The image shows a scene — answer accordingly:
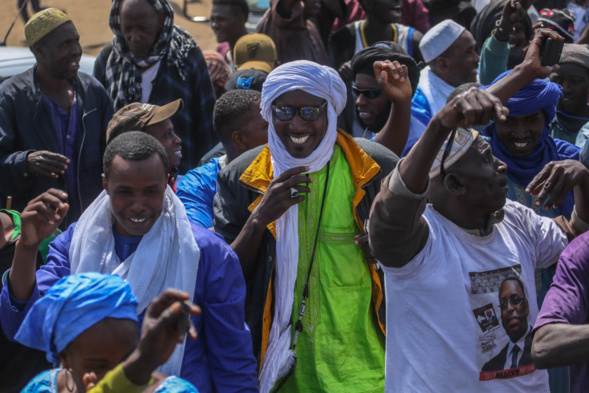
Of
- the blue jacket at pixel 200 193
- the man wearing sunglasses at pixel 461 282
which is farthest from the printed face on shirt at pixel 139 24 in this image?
the man wearing sunglasses at pixel 461 282

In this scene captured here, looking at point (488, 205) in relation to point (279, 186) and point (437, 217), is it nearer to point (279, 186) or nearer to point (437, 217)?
point (437, 217)

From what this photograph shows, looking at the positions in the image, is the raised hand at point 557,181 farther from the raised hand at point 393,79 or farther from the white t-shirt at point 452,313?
the raised hand at point 393,79

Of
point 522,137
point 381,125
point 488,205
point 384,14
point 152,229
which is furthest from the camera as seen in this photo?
point 384,14

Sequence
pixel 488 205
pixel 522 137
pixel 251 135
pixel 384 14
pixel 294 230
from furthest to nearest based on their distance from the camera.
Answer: pixel 384 14 → pixel 251 135 → pixel 522 137 → pixel 294 230 → pixel 488 205

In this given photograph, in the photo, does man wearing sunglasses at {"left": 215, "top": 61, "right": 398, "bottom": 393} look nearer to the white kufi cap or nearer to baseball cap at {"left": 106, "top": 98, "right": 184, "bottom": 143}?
baseball cap at {"left": 106, "top": 98, "right": 184, "bottom": 143}

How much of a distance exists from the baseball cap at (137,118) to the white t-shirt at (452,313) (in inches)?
91.8

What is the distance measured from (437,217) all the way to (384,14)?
4662mm

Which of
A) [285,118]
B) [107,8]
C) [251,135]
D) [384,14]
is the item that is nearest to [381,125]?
[251,135]

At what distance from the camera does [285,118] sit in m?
4.79

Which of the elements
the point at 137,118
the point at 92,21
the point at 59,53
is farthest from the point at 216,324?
the point at 92,21

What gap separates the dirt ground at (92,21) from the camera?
9398 mm

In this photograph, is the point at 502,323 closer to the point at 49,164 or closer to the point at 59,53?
the point at 49,164

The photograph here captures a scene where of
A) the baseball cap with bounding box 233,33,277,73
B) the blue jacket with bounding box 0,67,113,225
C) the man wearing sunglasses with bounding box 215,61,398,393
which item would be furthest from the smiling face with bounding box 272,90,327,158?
the baseball cap with bounding box 233,33,277,73

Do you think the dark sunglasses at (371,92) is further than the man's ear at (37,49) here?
A: No
